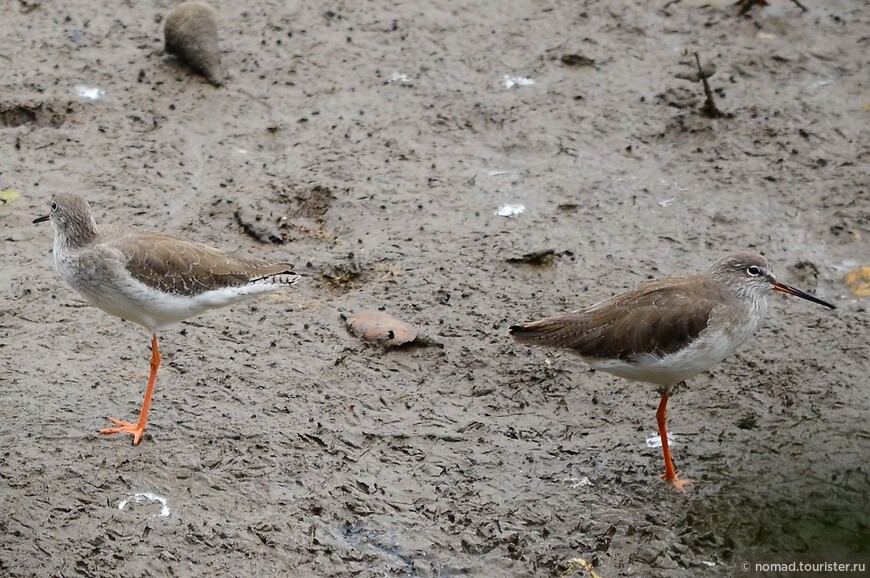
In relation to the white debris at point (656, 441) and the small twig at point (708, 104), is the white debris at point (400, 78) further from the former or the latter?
the white debris at point (656, 441)

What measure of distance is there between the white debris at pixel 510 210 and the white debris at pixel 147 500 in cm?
376

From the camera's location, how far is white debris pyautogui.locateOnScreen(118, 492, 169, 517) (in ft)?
19.2

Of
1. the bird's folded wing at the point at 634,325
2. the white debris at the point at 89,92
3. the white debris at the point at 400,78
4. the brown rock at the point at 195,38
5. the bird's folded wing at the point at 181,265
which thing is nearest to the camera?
the bird's folded wing at the point at 634,325

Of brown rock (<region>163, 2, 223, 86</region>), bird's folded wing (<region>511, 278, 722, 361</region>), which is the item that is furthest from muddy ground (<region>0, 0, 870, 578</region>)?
bird's folded wing (<region>511, 278, 722, 361</region>)

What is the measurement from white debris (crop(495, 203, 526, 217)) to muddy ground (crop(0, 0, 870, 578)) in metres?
0.08

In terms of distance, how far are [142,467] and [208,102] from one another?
4.38 metres

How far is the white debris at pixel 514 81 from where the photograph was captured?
32.6 feet

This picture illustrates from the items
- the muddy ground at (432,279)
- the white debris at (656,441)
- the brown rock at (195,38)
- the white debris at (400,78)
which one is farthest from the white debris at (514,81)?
the white debris at (656,441)

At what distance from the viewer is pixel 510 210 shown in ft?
27.9

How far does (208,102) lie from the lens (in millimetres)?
9516

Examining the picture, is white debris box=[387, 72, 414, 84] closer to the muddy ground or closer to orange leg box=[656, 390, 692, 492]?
the muddy ground

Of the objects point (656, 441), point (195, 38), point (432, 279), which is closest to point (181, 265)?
point (432, 279)

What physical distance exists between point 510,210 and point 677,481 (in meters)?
3.02

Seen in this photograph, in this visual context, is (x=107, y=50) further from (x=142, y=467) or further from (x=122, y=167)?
(x=142, y=467)
